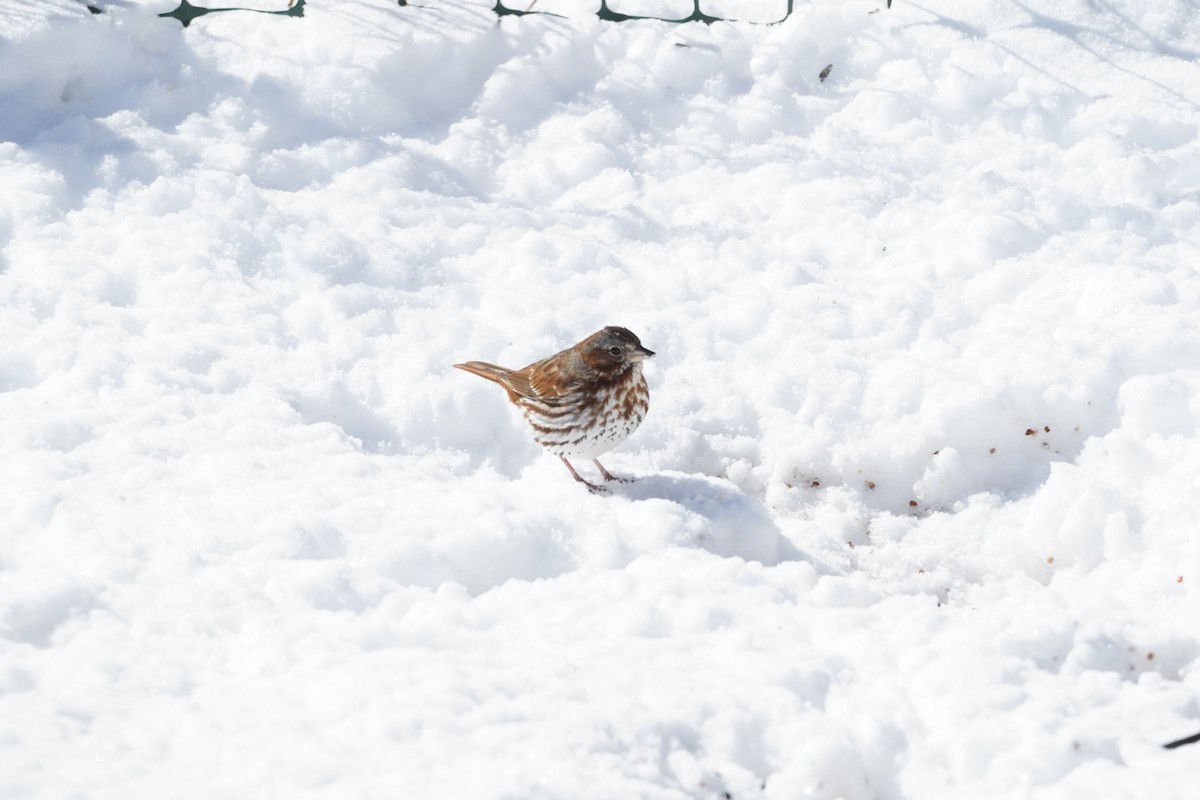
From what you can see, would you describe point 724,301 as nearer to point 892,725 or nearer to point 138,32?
point 892,725

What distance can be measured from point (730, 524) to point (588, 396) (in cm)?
79

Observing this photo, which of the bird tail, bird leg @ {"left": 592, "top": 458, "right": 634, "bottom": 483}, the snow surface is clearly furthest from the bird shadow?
the bird tail

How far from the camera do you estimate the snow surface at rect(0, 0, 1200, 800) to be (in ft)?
10.2

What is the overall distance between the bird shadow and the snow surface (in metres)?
0.02

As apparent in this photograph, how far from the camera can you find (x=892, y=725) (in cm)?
319

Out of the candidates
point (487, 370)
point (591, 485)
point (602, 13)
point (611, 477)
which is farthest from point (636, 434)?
point (602, 13)

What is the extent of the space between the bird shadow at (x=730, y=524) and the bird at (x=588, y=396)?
0.28m

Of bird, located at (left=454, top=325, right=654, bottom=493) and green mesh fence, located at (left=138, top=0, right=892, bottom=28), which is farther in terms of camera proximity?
green mesh fence, located at (left=138, top=0, right=892, bottom=28)

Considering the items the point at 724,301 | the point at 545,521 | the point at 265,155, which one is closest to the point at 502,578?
the point at 545,521

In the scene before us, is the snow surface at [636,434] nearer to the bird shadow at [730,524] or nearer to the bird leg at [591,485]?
the bird shadow at [730,524]

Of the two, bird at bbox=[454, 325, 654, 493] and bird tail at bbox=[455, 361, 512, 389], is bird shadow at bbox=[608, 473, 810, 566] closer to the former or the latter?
bird at bbox=[454, 325, 654, 493]

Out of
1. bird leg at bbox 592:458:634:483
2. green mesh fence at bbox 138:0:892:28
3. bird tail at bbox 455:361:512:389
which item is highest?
green mesh fence at bbox 138:0:892:28

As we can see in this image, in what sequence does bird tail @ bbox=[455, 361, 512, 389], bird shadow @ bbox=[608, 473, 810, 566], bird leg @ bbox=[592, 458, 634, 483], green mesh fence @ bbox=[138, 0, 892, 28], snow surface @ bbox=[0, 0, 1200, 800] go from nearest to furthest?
snow surface @ bbox=[0, 0, 1200, 800] < bird shadow @ bbox=[608, 473, 810, 566] < bird leg @ bbox=[592, 458, 634, 483] < bird tail @ bbox=[455, 361, 512, 389] < green mesh fence @ bbox=[138, 0, 892, 28]

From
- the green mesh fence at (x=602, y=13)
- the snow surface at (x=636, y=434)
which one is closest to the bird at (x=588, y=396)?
the snow surface at (x=636, y=434)
